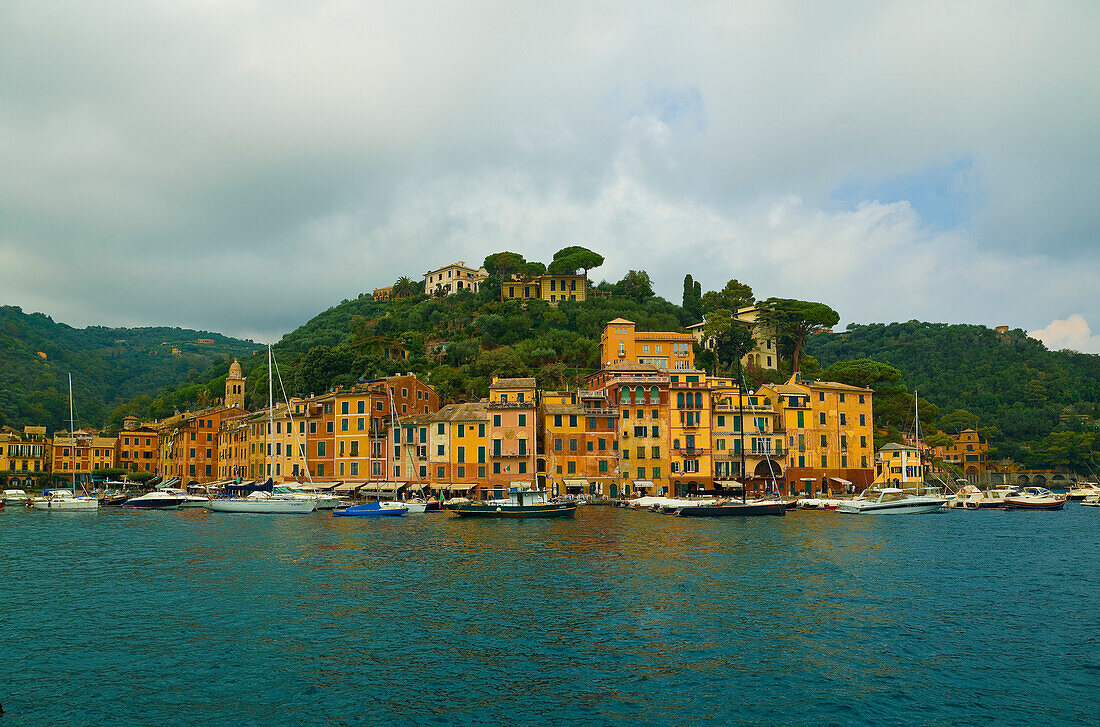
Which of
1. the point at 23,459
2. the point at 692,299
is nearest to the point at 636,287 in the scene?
the point at 692,299

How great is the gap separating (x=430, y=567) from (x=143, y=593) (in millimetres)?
10891

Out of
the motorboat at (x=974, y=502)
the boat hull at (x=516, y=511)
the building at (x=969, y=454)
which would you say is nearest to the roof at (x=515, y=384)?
the boat hull at (x=516, y=511)

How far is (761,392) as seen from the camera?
8212cm

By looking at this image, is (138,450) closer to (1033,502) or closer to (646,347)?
(646,347)

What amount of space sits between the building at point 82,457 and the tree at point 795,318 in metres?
89.6

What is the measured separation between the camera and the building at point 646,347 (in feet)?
300

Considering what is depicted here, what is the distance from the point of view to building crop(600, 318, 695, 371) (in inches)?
3600

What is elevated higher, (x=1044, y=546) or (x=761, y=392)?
(x=761, y=392)

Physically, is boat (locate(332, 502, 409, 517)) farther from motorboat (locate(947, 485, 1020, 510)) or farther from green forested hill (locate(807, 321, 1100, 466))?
green forested hill (locate(807, 321, 1100, 466))

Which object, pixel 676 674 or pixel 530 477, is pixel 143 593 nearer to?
pixel 676 674

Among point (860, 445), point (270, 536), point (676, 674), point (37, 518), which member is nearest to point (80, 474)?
point (37, 518)

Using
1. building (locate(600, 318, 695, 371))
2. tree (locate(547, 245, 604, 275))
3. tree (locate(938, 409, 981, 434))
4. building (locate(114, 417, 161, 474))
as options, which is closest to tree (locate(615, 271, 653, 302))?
tree (locate(547, 245, 604, 275))

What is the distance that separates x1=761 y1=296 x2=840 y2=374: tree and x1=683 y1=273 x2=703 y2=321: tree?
548 inches

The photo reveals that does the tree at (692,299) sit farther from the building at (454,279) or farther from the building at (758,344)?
the building at (454,279)
